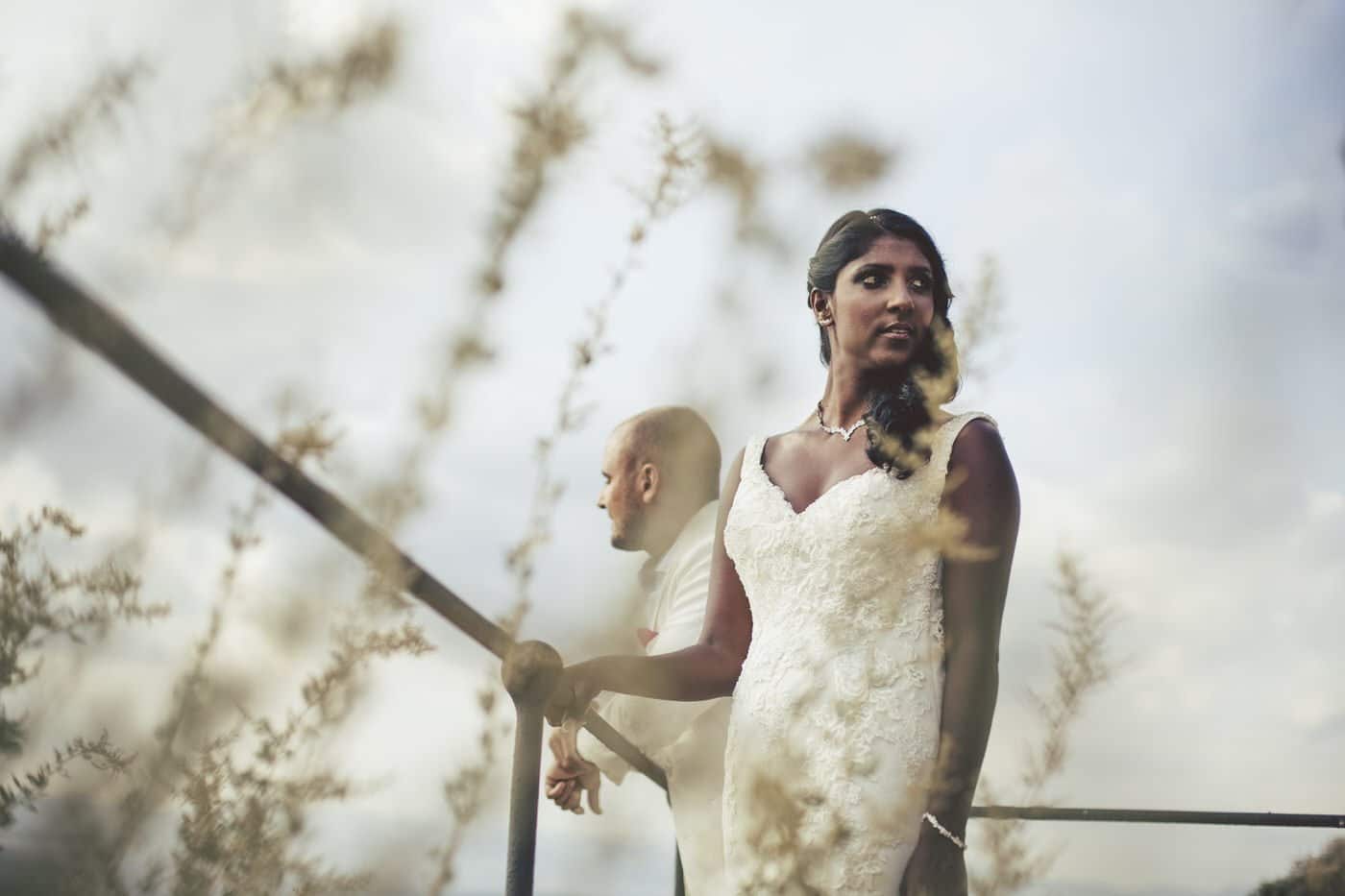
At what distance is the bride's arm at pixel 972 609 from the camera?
1675mm

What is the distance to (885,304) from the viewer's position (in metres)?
1.97

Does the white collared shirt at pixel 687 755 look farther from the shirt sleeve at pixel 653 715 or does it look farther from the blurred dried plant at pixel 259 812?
the blurred dried plant at pixel 259 812

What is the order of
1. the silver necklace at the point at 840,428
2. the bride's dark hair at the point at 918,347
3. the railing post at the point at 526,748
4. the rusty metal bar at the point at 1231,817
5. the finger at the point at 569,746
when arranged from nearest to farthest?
the railing post at the point at 526,748, the finger at the point at 569,746, the bride's dark hair at the point at 918,347, the silver necklace at the point at 840,428, the rusty metal bar at the point at 1231,817

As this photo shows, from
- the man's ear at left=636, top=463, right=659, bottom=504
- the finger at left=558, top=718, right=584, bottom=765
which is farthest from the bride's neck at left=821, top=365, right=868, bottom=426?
the finger at left=558, top=718, right=584, bottom=765

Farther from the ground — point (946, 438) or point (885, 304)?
point (885, 304)

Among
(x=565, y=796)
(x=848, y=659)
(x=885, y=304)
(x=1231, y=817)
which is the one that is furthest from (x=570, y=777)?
(x=1231, y=817)

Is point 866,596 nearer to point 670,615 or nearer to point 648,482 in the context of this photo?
point 670,615

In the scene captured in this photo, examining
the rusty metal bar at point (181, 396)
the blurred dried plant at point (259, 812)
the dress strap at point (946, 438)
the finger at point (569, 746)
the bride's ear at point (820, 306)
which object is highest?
the bride's ear at point (820, 306)

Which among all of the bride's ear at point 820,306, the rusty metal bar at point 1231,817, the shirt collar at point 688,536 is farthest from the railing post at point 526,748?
the rusty metal bar at point 1231,817

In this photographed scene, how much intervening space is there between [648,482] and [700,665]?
0.73 metres

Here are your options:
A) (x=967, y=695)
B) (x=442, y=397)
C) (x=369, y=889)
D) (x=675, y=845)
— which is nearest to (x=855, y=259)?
(x=967, y=695)

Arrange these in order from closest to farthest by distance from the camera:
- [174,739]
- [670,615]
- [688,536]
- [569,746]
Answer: [174,739], [569,746], [670,615], [688,536]

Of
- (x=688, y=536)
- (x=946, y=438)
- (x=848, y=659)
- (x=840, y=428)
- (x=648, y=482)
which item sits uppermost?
(x=648, y=482)

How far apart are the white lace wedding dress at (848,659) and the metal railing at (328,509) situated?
38 cm
